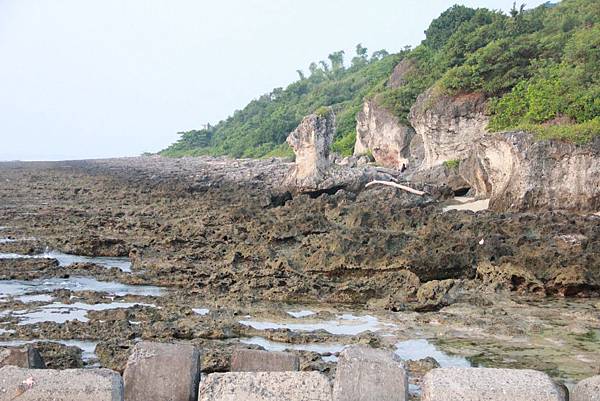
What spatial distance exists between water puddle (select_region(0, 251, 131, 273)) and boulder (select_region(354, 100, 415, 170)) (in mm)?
26448

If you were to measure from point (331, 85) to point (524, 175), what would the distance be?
69.9m

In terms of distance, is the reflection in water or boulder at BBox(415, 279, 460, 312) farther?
boulder at BBox(415, 279, 460, 312)

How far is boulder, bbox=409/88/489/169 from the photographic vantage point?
30781 millimetres

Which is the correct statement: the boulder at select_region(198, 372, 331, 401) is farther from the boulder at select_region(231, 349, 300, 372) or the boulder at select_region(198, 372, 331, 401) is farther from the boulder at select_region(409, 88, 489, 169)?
the boulder at select_region(409, 88, 489, 169)

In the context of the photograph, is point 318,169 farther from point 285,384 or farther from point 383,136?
point 285,384

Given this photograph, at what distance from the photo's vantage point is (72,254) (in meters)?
15.7

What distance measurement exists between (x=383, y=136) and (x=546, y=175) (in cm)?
2283

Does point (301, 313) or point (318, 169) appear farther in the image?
point (318, 169)

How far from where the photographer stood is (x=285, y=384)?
5.27m

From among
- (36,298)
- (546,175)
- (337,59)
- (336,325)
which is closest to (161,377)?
(336,325)

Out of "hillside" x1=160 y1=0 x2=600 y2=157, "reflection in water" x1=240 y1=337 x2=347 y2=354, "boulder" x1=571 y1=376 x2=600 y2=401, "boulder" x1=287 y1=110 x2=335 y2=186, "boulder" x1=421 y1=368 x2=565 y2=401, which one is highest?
"hillside" x1=160 y1=0 x2=600 y2=157

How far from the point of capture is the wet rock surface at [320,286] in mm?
9039

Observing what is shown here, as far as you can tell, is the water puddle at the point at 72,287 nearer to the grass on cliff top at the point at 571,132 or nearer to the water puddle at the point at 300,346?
the water puddle at the point at 300,346

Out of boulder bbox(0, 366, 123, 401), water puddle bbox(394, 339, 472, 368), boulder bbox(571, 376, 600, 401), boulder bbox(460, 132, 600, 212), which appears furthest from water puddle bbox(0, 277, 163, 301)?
boulder bbox(460, 132, 600, 212)
